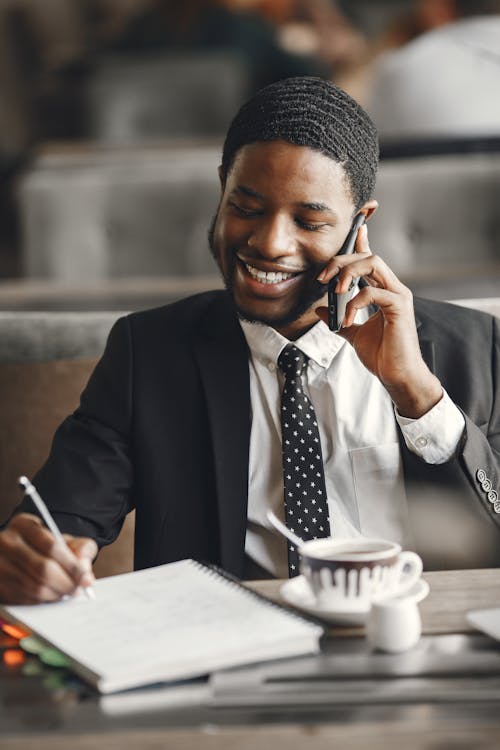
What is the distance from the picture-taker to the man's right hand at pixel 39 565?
1186 mm

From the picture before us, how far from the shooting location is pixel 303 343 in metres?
1.63

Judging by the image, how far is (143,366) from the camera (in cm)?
165

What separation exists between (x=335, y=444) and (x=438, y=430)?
0.55 feet

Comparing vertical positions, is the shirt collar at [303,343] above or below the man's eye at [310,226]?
below

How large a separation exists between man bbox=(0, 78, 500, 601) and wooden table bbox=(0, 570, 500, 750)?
1.80 feet

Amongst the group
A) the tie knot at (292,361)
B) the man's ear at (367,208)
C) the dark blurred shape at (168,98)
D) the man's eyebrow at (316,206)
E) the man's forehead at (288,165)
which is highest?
the dark blurred shape at (168,98)

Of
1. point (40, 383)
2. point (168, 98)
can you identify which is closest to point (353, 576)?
point (40, 383)

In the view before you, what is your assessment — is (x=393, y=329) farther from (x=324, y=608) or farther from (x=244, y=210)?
(x=324, y=608)

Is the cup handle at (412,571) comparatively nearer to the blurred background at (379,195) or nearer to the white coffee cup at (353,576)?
the white coffee cup at (353,576)

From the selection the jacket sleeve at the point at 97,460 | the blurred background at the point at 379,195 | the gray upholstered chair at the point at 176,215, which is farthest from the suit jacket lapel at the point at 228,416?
the gray upholstered chair at the point at 176,215

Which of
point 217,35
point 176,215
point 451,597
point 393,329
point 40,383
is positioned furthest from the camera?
point 217,35

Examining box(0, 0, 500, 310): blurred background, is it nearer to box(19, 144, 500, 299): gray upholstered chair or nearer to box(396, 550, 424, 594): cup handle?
box(19, 144, 500, 299): gray upholstered chair

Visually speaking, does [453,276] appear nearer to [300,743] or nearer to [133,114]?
[300,743]

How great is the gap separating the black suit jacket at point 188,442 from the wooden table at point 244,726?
56cm
